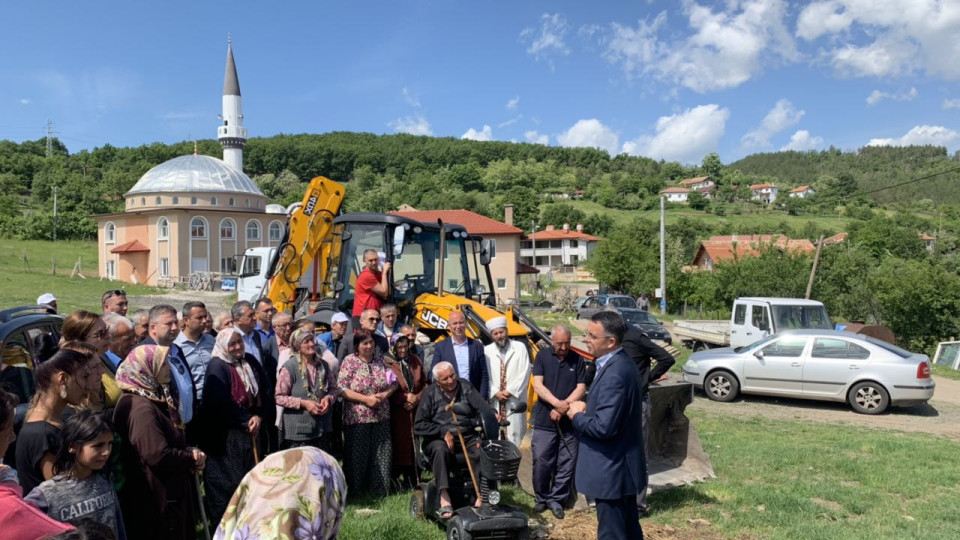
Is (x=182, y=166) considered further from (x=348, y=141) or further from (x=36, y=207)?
(x=348, y=141)

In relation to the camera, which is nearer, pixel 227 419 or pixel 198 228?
pixel 227 419

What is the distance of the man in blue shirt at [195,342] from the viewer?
5309mm

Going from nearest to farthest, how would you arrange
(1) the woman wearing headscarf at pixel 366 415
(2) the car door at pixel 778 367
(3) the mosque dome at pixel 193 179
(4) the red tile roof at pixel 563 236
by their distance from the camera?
(1) the woman wearing headscarf at pixel 366 415 < (2) the car door at pixel 778 367 < (3) the mosque dome at pixel 193 179 < (4) the red tile roof at pixel 563 236

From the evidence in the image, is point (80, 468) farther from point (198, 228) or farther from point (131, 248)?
point (131, 248)

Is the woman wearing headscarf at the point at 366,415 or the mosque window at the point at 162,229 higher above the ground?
the mosque window at the point at 162,229

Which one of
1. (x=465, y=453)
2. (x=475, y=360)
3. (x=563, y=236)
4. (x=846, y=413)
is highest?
(x=563, y=236)

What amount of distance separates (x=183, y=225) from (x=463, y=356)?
1783 inches

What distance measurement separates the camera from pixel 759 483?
279 inches

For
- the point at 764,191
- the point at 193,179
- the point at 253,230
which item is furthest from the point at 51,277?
the point at 764,191

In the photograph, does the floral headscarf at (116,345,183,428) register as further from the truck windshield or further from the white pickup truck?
the truck windshield

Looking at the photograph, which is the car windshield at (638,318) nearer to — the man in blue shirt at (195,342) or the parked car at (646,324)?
the parked car at (646,324)

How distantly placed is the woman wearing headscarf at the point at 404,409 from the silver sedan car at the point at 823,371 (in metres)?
8.53

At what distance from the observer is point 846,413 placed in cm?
1205

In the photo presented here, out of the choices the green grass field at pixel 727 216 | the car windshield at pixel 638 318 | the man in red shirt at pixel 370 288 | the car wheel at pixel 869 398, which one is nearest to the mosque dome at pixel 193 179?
the car windshield at pixel 638 318
